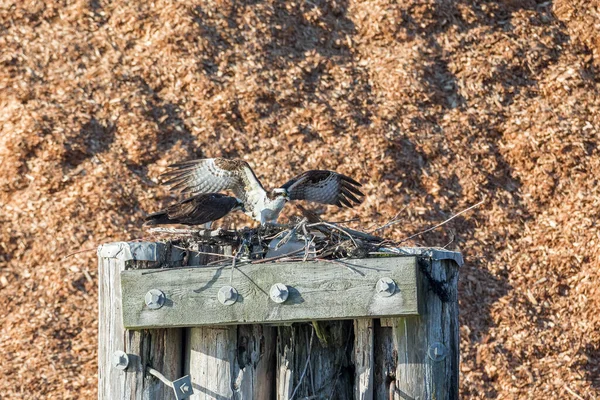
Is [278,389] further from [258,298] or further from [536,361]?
[536,361]

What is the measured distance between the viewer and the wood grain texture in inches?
155

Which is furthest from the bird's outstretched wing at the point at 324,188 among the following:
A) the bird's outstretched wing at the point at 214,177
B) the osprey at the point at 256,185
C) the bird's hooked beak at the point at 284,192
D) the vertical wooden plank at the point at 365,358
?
the vertical wooden plank at the point at 365,358

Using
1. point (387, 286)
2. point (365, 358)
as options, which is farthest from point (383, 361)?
Answer: point (387, 286)

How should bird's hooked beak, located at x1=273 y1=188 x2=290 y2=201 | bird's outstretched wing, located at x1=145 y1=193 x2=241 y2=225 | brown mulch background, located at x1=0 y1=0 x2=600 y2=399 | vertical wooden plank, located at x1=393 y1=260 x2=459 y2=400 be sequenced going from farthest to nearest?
brown mulch background, located at x1=0 y1=0 x2=600 y2=399, bird's hooked beak, located at x1=273 y1=188 x2=290 y2=201, bird's outstretched wing, located at x1=145 y1=193 x2=241 y2=225, vertical wooden plank, located at x1=393 y1=260 x2=459 y2=400

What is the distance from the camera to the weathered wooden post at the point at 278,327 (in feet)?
13.1

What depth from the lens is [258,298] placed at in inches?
158

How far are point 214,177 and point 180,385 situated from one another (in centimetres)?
304

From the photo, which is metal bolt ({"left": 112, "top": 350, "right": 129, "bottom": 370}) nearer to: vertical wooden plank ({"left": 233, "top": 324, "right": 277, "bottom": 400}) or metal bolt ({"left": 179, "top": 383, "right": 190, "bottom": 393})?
metal bolt ({"left": 179, "top": 383, "right": 190, "bottom": 393})

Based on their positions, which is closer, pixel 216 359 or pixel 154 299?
pixel 154 299

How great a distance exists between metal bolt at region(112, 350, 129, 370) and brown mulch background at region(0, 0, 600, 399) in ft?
11.3

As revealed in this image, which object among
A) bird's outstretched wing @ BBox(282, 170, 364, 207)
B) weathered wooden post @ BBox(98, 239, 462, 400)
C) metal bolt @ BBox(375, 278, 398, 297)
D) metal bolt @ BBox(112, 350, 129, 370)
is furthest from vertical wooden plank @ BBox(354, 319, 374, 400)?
bird's outstretched wing @ BBox(282, 170, 364, 207)

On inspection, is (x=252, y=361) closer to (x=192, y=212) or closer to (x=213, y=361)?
(x=213, y=361)

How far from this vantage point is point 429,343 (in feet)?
13.2

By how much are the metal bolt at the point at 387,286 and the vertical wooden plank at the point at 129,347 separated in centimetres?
97
